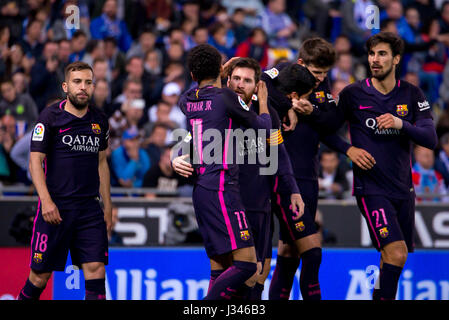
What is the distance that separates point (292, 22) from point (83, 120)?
878cm

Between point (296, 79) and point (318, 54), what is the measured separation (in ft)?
1.21

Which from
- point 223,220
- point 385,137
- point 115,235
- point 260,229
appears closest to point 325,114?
point 385,137

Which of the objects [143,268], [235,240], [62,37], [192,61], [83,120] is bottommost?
[143,268]

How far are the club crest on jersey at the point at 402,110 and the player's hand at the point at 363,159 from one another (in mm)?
475

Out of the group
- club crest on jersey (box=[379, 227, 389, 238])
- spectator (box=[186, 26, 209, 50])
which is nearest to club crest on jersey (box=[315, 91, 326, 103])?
club crest on jersey (box=[379, 227, 389, 238])

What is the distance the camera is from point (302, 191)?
24.2 ft

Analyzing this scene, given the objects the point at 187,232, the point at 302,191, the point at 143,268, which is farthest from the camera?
the point at 187,232

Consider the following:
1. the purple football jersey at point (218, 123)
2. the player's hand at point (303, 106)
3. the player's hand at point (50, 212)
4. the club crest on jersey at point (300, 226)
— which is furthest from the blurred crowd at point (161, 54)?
the purple football jersey at point (218, 123)

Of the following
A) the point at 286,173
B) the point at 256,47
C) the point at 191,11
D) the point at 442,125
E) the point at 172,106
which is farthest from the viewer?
the point at 191,11

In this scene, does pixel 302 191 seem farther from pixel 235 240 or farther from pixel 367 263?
pixel 367 263

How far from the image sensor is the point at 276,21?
1473cm

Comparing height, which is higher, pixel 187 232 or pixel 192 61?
pixel 192 61

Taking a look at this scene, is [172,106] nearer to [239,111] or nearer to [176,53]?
[176,53]
